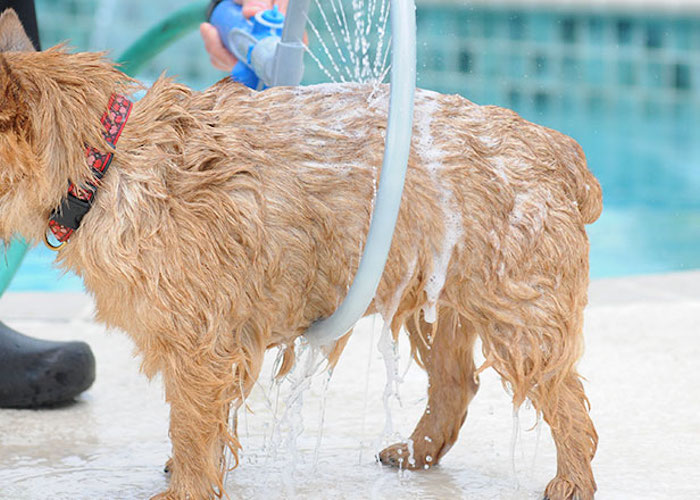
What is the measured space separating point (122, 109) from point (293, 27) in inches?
36.9

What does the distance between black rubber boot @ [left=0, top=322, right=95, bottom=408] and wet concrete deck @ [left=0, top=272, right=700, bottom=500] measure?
0.07 m

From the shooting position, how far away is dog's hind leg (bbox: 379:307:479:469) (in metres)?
3.50

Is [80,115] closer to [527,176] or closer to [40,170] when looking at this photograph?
[40,170]

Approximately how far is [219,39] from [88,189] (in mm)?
1527

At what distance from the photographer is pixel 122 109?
2.75 m

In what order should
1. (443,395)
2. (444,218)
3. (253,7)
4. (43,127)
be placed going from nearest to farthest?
(43,127) → (444,218) → (443,395) → (253,7)

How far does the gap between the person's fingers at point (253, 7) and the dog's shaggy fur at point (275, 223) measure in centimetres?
98

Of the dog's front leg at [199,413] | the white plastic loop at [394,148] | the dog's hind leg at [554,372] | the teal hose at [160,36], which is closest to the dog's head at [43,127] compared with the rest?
the dog's front leg at [199,413]

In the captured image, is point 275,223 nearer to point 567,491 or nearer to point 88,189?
point 88,189

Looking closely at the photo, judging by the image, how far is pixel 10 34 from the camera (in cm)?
281

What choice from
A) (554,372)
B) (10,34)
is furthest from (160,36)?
(554,372)

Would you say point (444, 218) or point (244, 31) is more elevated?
point (244, 31)

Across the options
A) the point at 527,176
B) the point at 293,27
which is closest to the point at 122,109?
the point at 293,27

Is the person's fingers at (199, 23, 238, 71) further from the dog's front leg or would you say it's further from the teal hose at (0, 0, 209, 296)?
the dog's front leg
